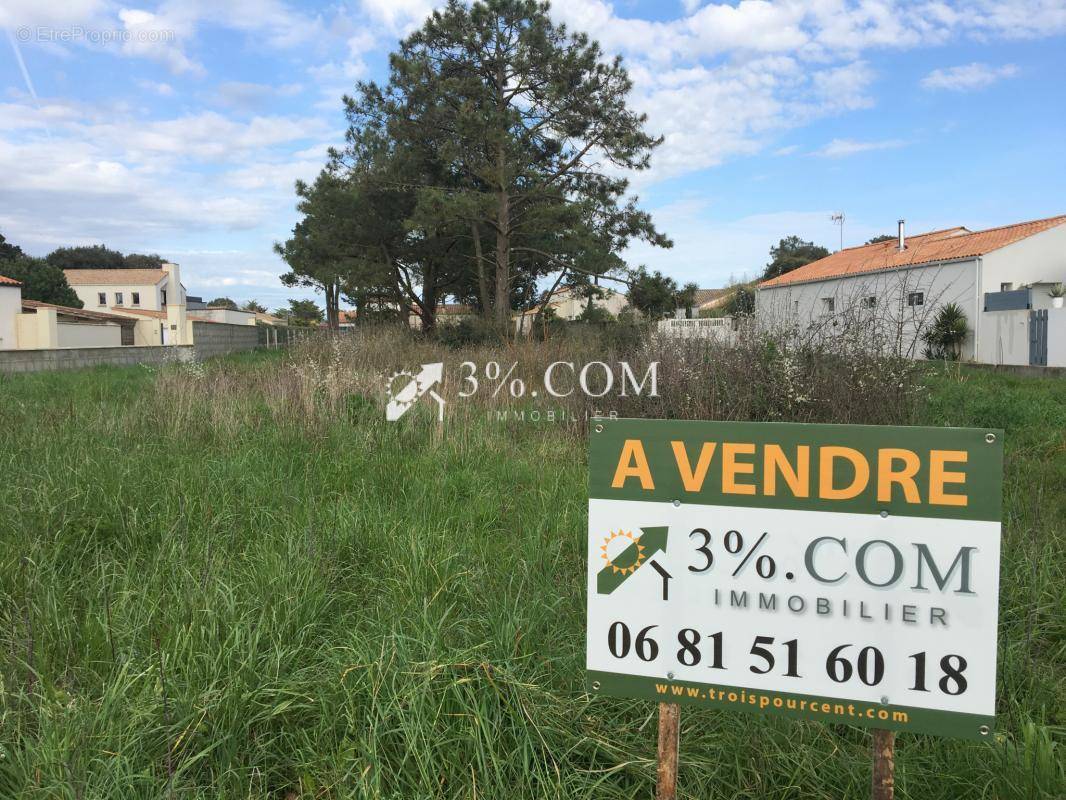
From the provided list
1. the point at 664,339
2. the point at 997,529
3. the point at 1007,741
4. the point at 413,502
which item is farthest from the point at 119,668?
the point at 664,339

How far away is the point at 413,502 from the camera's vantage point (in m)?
4.03

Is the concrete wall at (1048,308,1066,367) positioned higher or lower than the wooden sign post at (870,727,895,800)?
higher

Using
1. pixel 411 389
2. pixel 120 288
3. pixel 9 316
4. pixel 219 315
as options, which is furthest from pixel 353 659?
pixel 120 288

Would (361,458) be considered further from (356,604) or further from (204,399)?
(204,399)

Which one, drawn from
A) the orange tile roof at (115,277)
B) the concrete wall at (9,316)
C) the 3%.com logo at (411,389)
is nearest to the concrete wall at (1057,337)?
the 3%.com logo at (411,389)

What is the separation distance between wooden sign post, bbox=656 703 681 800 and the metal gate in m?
18.5

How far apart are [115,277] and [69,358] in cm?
5143

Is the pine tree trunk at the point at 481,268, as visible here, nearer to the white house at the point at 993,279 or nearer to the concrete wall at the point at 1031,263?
the white house at the point at 993,279

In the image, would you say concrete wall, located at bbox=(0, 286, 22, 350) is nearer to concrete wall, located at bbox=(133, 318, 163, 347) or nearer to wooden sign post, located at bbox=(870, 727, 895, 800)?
concrete wall, located at bbox=(133, 318, 163, 347)

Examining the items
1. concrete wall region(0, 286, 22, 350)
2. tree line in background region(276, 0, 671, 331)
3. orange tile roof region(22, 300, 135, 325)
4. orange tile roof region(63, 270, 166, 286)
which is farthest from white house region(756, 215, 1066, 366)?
orange tile roof region(63, 270, 166, 286)

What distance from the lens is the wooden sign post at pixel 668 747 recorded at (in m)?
1.63

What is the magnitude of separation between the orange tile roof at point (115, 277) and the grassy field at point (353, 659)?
65658 mm

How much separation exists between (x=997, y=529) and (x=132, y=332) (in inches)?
1940

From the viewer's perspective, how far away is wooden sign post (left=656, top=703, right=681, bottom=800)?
1.63 metres
